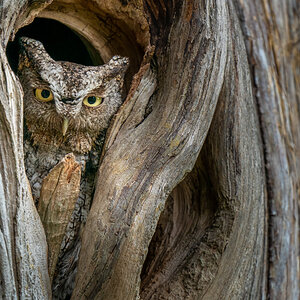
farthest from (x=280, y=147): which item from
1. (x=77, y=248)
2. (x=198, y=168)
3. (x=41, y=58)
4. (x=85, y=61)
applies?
(x=85, y=61)

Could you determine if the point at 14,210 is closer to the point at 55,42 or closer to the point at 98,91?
the point at 98,91

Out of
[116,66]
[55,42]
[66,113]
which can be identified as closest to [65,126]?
[66,113]

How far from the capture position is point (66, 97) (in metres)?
1.86

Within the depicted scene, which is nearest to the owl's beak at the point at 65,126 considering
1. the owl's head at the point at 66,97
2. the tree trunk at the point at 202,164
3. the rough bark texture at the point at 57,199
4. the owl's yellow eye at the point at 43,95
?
the owl's head at the point at 66,97

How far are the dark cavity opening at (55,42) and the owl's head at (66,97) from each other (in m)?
0.35

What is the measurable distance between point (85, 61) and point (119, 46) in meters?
0.41

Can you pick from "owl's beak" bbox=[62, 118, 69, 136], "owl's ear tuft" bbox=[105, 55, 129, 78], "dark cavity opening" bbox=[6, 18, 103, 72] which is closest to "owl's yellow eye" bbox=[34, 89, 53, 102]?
"owl's beak" bbox=[62, 118, 69, 136]

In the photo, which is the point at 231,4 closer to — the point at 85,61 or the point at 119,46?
the point at 119,46

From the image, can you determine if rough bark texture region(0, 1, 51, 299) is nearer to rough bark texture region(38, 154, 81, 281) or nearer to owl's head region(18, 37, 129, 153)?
rough bark texture region(38, 154, 81, 281)

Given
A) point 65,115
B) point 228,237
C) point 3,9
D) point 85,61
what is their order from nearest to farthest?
point 3,9
point 228,237
point 65,115
point 85,61

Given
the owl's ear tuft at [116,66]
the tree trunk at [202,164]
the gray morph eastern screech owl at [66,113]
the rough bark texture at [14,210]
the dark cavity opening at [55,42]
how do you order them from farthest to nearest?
the dark cavity opening at [55,42] < the owl's ear tuft at [116,66] < the gray morph eastern screech owl at [66,113] < the tree trunk at [202,164] < the rough bark texture at [14,210]

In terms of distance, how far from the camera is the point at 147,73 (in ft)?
5.88

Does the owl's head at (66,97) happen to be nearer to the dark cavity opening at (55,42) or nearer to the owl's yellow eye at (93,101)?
the owl's yellow eye at (93,101)

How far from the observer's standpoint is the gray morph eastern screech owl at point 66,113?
1.87m
